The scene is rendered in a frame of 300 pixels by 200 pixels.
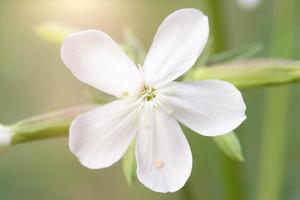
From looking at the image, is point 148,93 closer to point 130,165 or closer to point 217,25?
point 130,165

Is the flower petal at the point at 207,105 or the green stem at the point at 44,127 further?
the green stem at the point at 44,127

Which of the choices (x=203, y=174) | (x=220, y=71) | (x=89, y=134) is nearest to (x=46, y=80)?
(x=203, y=174)

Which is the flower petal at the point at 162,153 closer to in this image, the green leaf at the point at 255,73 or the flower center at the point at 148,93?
the flower center at the point at 148,93

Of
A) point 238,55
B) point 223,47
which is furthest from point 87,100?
point 238,55

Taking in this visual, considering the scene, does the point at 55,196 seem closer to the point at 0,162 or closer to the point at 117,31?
the point at 0,162

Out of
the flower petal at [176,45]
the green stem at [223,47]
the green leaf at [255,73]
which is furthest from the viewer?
the green stem at [223,47]

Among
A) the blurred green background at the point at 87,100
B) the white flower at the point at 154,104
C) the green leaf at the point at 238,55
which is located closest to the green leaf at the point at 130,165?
the white flower at the point at 154,104
